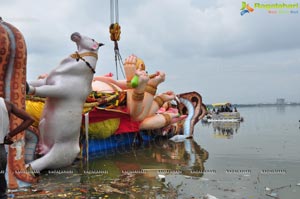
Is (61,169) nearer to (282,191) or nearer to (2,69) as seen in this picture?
(2,69)

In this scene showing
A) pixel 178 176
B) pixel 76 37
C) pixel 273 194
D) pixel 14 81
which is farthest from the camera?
pixel 76 37

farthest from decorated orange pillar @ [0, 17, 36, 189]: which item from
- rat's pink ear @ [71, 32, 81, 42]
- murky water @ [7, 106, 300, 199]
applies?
rat's pink ear @ [71, 32, 81, 42]

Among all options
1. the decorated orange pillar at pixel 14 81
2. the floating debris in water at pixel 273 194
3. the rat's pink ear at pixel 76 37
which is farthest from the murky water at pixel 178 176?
the rat's pink ear at pixel 76 37

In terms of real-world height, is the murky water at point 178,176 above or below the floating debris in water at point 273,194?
above

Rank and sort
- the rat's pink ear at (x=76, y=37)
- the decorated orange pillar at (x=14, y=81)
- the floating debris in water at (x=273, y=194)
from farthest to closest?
the rat's pink ear at (x=76, y=37)
the decorated orange pillar at (x=14, y=81)
the floating debris in water at (x=273, y=194)

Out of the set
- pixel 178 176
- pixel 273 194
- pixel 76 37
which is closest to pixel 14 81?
pixel 76 37

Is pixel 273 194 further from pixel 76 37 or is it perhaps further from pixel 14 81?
pixel 76 37

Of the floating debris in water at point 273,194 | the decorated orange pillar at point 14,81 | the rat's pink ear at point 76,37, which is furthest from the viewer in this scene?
the rat's pink ear at point 76,37

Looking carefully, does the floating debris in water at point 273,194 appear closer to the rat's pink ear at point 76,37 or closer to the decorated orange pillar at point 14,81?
the decorated orange pillar at point 14,81

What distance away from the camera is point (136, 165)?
7.87 meters

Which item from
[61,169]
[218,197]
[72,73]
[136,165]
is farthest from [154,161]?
[218,197]

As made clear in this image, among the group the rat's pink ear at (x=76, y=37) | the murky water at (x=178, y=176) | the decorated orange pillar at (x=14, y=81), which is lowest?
the murky water at (x=178, y=176)

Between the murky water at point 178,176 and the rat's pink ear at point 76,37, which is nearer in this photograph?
the murky water at point 178,176

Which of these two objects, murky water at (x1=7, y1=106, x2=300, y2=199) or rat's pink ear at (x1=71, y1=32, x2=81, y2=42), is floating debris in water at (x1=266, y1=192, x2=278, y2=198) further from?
rat's pink ear at (x1=71, y1=32, x2=81, y2=42)
